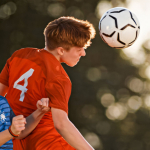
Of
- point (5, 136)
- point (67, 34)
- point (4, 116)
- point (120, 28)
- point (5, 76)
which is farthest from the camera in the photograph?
point (120, 28)

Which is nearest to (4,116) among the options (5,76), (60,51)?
(5,76)

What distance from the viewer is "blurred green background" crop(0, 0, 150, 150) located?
14727 millimetres

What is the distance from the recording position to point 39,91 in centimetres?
242

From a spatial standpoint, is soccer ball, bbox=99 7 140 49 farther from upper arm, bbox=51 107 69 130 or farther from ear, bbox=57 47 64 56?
upper arm, bbox=51 107 69 130

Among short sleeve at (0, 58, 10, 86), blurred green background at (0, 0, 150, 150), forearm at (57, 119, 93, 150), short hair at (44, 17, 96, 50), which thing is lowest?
blurred green background at (0, 0, 150, 150)

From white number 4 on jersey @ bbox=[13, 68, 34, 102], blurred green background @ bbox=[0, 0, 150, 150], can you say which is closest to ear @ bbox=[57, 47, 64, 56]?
white number 4 on jersey @ bbox=[13, 68, 34, 102]

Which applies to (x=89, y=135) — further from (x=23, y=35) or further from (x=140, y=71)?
(x=23, y=35)

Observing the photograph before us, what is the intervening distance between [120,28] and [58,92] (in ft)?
8.51

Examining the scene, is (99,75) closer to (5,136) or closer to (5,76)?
(5,76)

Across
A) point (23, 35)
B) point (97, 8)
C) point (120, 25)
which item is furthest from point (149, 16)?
point (120, 25)

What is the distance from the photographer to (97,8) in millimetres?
16938

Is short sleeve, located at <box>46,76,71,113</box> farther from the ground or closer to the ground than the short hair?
closer to the ground

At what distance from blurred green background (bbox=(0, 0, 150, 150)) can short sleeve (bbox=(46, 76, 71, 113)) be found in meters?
12.0

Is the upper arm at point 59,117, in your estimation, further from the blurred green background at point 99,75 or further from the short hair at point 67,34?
the blurred green background at point 99,75
